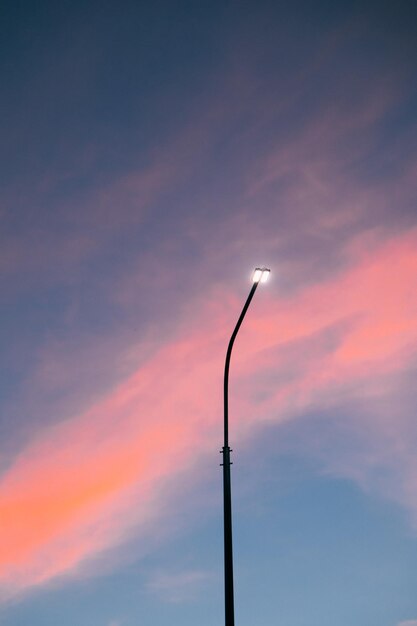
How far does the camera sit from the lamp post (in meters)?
10.8

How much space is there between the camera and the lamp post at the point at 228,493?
10773 mm

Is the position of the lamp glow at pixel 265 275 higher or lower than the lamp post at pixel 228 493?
higher

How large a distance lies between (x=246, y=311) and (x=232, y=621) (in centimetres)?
655

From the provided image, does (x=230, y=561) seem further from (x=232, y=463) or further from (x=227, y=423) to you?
(x=227, y=423)

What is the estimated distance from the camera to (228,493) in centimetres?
1202

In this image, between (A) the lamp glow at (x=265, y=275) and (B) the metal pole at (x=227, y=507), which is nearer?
(B) the metal pole at (x=227, y=507)

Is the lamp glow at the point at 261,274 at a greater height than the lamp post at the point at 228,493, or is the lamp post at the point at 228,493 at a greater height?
the lamp glow at the point at 261,274

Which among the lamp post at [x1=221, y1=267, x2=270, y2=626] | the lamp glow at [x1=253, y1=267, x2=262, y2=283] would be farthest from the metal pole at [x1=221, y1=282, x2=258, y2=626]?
the lamp glow at [x1=253, y1=267, x2=262, y2=283]

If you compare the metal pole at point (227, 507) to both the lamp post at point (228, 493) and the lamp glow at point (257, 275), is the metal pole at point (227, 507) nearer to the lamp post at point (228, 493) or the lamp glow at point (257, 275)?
the lamp post at point (228, 493)

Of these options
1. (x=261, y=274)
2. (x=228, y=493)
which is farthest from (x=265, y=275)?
(x=228, y=493)

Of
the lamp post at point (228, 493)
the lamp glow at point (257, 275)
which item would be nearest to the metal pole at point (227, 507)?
the lamp post at point (228, 493)

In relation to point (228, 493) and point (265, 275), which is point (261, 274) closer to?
point (265, 275)

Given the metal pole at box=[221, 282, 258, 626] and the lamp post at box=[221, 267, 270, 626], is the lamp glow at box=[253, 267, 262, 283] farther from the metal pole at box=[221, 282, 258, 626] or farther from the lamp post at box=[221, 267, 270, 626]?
the metal pole at box=[221, 282, 258, 626]

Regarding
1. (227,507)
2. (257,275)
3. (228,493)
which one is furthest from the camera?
(257,275)
